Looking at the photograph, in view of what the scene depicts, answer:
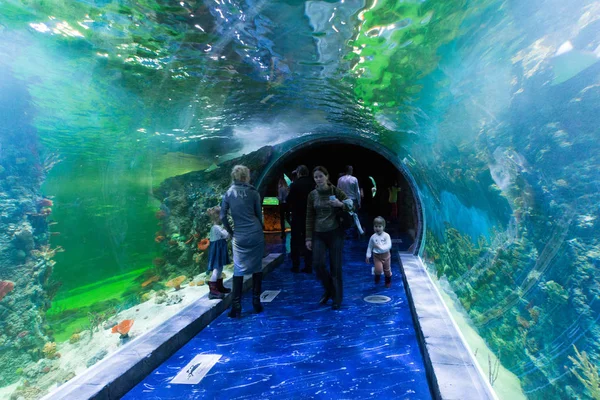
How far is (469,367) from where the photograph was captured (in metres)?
3.20

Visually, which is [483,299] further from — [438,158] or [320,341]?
[438,158]

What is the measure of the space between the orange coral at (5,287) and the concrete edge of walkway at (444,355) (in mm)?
6167

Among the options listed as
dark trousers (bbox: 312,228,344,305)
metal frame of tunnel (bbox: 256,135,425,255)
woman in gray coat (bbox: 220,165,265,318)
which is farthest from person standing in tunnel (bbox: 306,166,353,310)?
metal frame of tunnel (bbox: 256,135,425,255)

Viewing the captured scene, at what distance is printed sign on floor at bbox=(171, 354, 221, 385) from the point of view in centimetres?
353

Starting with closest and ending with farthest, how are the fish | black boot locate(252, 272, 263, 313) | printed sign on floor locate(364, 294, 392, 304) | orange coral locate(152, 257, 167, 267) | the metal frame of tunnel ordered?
the fish, black boot locate(252, 272, 263, 313), printed sign on floor locate(364, 294, 392, 304), the metal frame of tunnel, orange coral locate(152, 257, 167, 267)


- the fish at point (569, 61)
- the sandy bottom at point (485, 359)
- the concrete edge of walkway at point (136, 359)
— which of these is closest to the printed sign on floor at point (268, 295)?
the concrete edge of walkway at point (136, 359)

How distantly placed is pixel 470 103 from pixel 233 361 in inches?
182

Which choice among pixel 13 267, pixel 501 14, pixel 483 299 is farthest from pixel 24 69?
pixel 483 299

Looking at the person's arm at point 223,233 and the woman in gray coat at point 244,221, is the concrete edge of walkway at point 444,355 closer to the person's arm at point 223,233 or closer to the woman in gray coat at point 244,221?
the woman in gray coat at point 244,221

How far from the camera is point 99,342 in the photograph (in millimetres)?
5656

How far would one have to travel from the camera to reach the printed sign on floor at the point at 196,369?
3.53 metres

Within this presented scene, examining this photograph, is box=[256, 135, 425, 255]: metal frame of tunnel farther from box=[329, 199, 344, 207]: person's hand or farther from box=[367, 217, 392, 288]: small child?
box=[329, 199, 344, 207]: person's hand

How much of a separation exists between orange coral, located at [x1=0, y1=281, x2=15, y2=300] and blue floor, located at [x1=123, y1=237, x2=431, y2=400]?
3153mm

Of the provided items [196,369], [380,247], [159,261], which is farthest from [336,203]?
[159,261]
